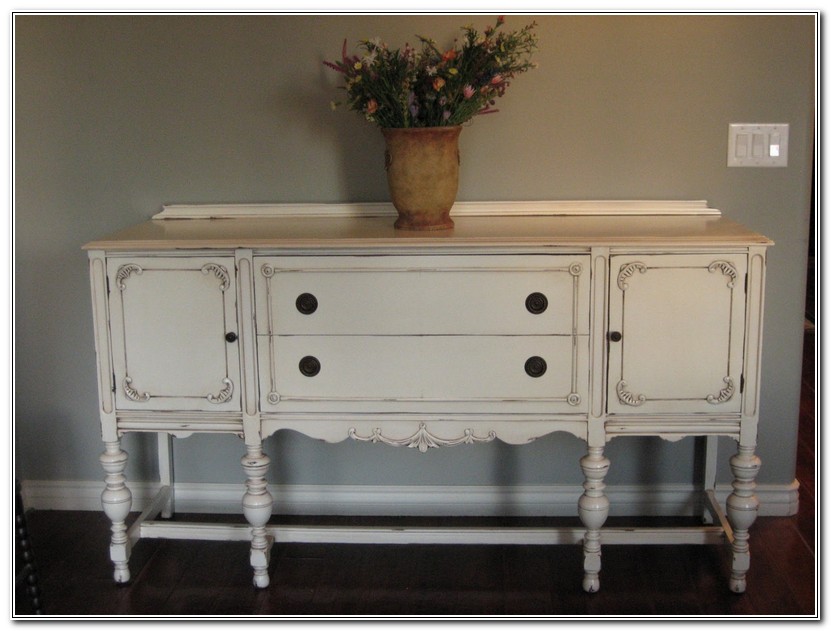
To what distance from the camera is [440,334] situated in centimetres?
212

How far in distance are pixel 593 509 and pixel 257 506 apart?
778 mm

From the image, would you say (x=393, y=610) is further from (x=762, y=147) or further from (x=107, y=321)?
(x=762, y=147)

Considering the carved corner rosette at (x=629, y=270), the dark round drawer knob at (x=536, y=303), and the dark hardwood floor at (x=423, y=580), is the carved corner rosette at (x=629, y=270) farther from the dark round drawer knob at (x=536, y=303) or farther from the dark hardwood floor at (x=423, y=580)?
the dark hardwood floor at (x=423, y=580)

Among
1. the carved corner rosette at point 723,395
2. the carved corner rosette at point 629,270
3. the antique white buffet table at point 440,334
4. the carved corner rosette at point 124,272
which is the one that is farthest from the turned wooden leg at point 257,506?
the carved corner rosette at point 723,395

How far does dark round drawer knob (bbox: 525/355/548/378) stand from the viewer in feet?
6.98

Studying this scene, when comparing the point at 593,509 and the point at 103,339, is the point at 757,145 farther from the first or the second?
the point at 103,339

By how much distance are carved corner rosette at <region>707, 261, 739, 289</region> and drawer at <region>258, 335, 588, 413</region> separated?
313 millimetres

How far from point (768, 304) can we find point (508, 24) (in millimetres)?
979

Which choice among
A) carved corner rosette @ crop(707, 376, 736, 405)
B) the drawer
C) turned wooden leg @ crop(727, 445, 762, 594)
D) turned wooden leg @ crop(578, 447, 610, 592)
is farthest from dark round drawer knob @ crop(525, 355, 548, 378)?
turned wooden leg @ crop(727, 445, 762, 594)

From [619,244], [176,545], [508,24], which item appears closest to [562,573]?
[619,244]

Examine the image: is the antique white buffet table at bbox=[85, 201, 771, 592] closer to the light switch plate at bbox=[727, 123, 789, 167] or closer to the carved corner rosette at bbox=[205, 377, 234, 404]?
the carved corner rosette at bbox=[205, 377, 234, 404]

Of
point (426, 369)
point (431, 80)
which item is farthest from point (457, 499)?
point (431, 80)

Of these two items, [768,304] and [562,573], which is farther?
[768,304]

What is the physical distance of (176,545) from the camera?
2570mm
